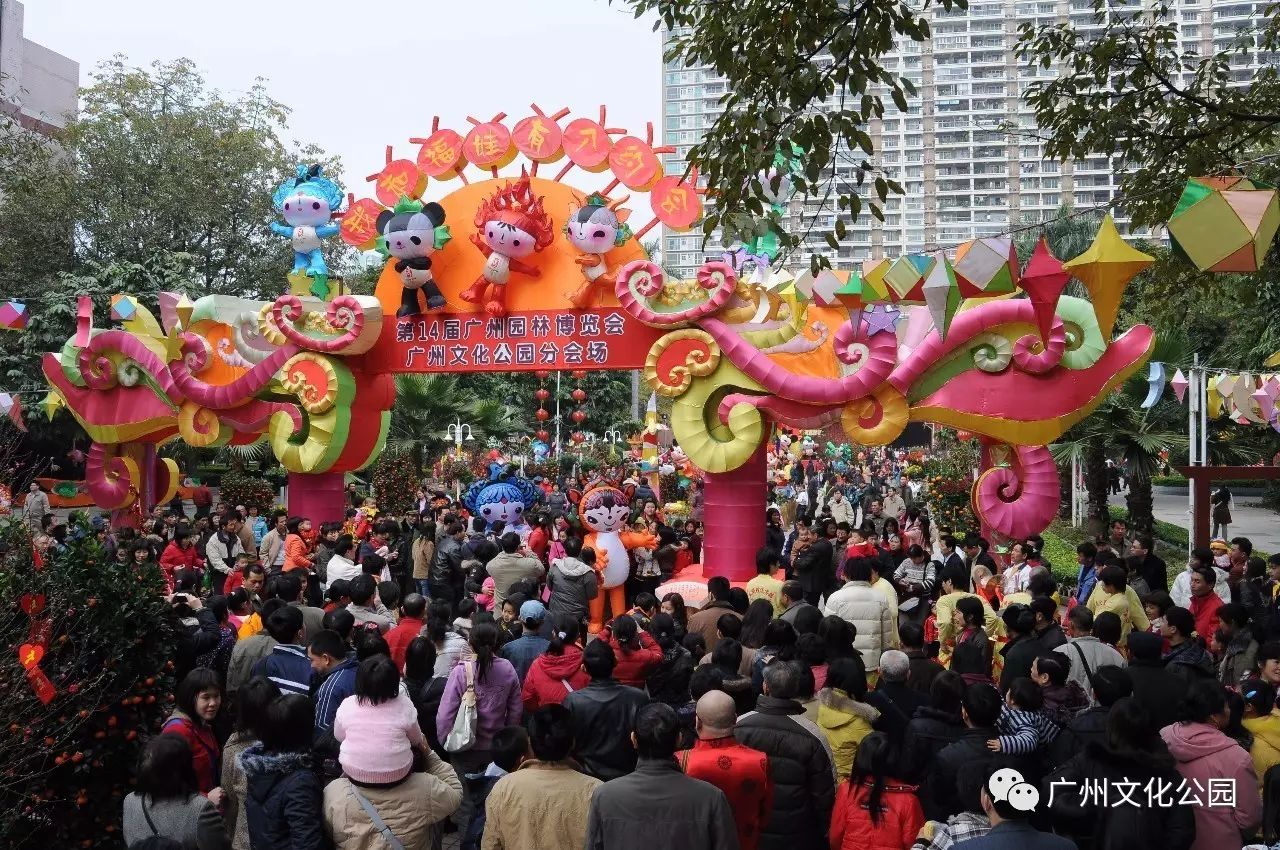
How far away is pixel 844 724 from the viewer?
4922 millimetres

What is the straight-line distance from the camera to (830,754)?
4668 millimetres

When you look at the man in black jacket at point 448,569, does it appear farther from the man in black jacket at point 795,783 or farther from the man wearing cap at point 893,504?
the man wearing cap at point 893,504

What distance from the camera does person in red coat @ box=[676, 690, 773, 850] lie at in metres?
4.23

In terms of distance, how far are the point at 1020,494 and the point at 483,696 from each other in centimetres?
752

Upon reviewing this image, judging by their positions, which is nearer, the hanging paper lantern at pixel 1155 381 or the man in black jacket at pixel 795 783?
the man in black jacket at pixel 795 783

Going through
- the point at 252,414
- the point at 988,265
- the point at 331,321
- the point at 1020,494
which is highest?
the point at 331,321

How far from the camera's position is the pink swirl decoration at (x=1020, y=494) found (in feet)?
38.0

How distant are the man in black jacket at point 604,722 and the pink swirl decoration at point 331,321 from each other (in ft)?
30.2

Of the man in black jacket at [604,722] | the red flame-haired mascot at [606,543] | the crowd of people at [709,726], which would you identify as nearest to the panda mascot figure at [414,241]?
the red flame-haired mascot at [606,543]

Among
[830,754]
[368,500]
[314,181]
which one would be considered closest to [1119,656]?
[830,754]

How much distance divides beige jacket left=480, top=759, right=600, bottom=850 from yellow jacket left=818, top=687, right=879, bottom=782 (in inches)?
46.9

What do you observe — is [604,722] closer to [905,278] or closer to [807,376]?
[905,278]

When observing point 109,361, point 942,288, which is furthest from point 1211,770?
point 109,361

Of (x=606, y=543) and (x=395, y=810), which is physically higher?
(x=606, y=543)
